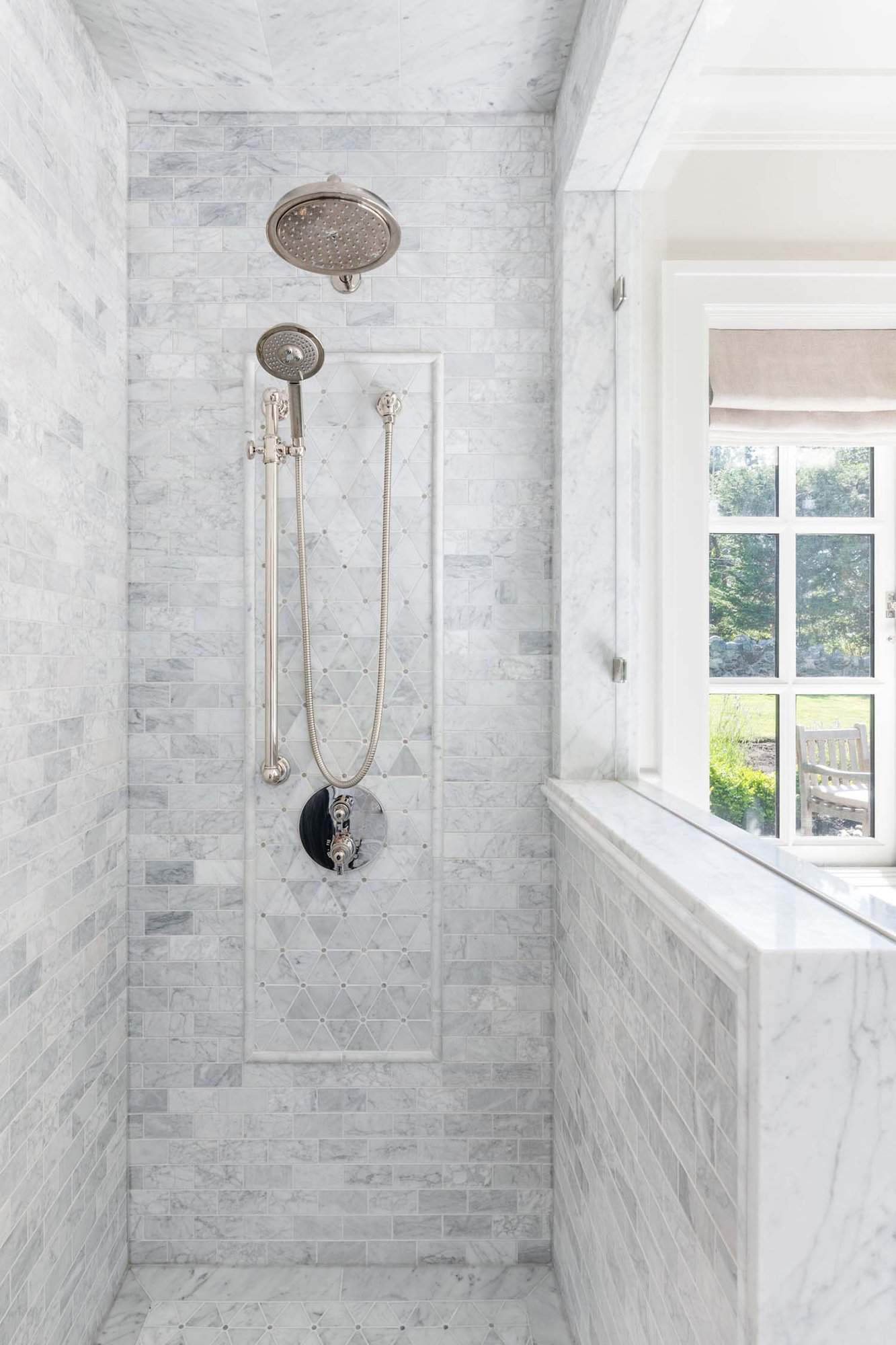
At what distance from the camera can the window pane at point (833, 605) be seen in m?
0.77

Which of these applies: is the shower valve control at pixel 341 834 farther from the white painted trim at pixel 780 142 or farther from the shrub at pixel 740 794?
the white painted trim at pixel 780 142

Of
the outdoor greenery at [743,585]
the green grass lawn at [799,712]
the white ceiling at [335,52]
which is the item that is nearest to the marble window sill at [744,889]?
the green grass lawn at [799,712]

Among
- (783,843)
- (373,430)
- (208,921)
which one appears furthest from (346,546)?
(783,843)

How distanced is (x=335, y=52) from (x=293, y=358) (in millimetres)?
577

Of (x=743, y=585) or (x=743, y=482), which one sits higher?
(x=743, y=482)

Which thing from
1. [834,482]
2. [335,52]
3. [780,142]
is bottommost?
[834,482]

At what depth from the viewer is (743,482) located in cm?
100

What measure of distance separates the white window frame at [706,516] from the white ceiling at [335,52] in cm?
69

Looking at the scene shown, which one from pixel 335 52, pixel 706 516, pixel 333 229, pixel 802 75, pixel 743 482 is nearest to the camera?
pixel 802 75

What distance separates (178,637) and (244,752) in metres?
0.28

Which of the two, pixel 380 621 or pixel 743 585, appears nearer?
pixel 743 585

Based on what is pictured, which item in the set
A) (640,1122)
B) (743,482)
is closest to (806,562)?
(743,482)

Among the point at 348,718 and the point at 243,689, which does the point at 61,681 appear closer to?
the point at 243,689

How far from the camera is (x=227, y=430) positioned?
1757 mm
